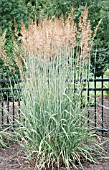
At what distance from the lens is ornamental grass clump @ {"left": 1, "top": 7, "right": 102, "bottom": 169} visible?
475cm

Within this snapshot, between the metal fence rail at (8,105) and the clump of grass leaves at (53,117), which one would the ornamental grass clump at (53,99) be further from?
the metal fence rail at (8,105)

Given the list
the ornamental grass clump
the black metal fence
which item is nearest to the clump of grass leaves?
the ornamental grass clump

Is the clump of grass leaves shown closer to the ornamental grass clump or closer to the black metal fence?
the ornamental grass clump

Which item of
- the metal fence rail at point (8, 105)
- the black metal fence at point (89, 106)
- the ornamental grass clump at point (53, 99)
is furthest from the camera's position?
the black metal fence at point (89, 106)

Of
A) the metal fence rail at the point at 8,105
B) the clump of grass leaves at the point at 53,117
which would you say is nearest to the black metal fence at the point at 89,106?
the metal fence rail at the point at 8,105

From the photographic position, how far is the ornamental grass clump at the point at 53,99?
475 centimetres

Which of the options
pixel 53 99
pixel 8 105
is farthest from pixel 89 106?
pixel 8 105

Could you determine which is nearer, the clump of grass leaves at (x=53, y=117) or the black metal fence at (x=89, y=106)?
the clump of grass leaves at (x=53, y=117)

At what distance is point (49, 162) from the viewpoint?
4.70 metres

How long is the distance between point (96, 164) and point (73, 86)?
1009 millimetres

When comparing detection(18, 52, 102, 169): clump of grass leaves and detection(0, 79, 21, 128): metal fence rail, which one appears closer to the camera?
detection(18, 52, 102, 169): clump of grass leaves

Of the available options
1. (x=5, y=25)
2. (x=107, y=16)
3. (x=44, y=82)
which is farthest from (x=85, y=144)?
(x=107, y=16)

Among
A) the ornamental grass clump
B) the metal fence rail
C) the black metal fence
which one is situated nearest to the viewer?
the ornamental grass clump

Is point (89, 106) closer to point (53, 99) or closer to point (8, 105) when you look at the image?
point (53, 99)
